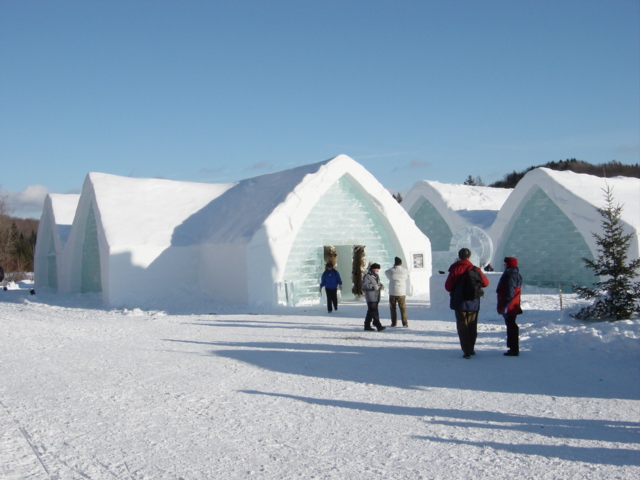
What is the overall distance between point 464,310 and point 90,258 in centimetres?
1702

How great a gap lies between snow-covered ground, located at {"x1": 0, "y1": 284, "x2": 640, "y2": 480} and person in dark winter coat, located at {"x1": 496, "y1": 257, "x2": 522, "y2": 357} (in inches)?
9.1

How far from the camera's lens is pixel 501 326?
35.0 feet

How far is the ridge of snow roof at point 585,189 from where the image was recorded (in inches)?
723

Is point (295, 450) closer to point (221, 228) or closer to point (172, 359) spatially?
point (172, 359)

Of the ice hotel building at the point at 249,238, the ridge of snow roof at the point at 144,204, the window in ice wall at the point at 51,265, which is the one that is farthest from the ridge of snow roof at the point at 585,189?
the window in ice wall at the point at 51,265

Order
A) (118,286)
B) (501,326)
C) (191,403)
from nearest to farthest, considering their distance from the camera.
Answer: (191,403), (501,326), (118,286)

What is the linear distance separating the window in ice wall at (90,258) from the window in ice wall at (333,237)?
26.5 feet

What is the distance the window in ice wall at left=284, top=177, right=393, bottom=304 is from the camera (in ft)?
55.8

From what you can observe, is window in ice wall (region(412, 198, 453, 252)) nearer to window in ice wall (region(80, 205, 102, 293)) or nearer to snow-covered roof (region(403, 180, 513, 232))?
snow-covered roof (region(403, 180, 513, 232))

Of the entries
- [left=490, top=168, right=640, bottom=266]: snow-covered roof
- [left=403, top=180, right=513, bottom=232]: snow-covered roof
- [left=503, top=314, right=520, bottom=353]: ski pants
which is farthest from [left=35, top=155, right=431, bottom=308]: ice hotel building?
[left=503, top=314, right=520, bottom=353]: ski pants

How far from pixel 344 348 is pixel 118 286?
10.4m

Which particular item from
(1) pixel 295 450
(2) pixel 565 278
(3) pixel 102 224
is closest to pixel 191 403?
(1) pixel 295 450

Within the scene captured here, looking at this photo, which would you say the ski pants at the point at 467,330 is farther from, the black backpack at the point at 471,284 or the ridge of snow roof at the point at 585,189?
the ridge of snow roof at the point at 585,189

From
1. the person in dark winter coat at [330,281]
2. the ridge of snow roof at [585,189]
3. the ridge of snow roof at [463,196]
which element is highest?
the ridge of snow roof at [463,196]
